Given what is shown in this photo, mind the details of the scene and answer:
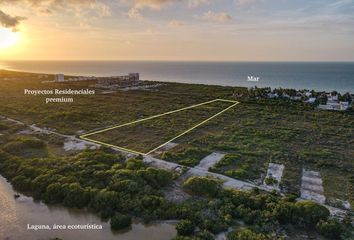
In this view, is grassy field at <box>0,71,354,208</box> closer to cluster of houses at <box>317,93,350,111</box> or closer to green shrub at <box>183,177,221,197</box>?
cluster of houses at <box>317,93,350,111</box>

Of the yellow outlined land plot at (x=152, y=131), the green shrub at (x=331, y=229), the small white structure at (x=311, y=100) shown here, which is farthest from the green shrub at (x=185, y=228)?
the small white structure at (x=311, y=100)

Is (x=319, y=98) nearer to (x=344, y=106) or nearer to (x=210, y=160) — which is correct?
(x=344, y=106)

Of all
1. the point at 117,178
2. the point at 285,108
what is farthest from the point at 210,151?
the point at 285,108

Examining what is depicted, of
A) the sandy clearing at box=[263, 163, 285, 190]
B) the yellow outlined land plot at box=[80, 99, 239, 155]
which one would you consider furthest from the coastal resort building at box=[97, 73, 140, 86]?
the sandy clearing at box=[263, 163, 285, 190]

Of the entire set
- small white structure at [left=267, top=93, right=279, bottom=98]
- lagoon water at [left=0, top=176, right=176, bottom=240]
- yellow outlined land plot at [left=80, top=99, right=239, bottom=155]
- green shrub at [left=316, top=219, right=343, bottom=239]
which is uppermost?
small white structure at [left=267, top=93, right=279, bottom=98]

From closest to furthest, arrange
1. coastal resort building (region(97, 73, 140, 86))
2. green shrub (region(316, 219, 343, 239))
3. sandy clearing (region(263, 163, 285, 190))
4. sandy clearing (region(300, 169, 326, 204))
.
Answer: green shrub (region(316, 219, 343, 239)), sandy clearing (region(300, 169, 326, 204)), sandy clearing (region(263, 163, 285, 190)), coastal resort building (region(97, 73, 140, 86))

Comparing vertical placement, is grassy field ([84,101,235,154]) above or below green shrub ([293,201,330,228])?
above
